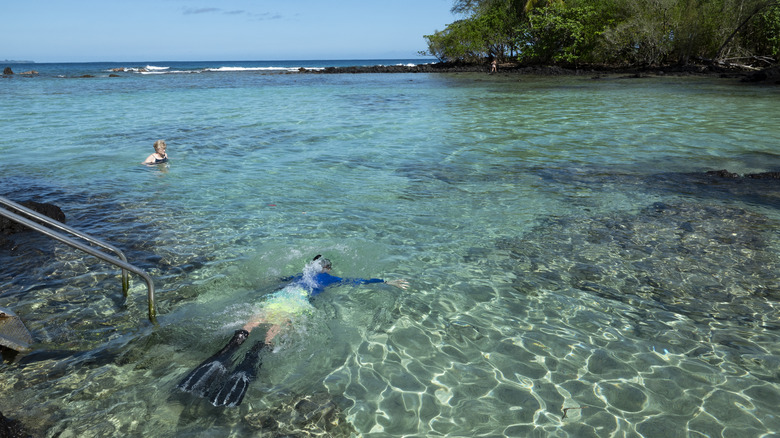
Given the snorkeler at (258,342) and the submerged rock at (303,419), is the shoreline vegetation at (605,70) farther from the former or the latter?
the submerged rock at (303,419)

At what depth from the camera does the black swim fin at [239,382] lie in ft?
12.8

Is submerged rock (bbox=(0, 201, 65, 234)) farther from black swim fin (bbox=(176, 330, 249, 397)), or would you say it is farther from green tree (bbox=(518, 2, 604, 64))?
green tree (bbox=(518, 2, 604, 64))

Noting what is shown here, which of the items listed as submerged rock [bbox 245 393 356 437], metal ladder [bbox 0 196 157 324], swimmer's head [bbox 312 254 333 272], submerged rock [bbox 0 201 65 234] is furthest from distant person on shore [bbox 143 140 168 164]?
submerged rock [bbox 245 393 356 437]

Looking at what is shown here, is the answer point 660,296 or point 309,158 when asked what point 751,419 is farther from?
point 309,158

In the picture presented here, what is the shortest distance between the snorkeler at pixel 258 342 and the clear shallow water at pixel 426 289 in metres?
0.15

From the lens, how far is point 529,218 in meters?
8.17

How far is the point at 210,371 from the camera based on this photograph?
166 inches

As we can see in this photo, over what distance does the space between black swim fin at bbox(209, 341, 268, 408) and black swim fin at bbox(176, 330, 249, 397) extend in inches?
4.6

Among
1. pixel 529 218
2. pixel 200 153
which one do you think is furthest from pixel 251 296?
pixel 200 153

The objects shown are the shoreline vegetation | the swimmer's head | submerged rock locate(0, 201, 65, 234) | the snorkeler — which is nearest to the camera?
the snorkeler

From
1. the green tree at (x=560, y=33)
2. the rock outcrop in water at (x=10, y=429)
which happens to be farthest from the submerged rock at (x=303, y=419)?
the green tree at (x=560, y=33)

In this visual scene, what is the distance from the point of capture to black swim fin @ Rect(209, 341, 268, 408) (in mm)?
3912

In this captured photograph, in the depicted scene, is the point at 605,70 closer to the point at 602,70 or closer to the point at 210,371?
the point at 602,70

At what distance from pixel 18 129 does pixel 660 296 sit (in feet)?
71.8
